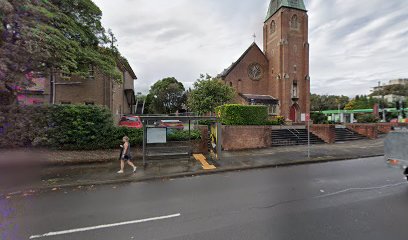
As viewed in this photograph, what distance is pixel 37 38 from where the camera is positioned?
7652 mm

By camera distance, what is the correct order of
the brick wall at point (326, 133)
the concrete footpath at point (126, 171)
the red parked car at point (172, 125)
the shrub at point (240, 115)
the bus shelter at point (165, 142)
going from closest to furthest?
the concrete footpath at point (126, 171)
the bus shelter at point (165, 142)
the red parked car at point (172, 125)
the shrub at point (240, 115)
the brick wall at point (326, 133)

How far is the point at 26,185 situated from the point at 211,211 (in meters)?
6.60

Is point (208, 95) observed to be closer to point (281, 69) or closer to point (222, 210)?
point (281, 69)

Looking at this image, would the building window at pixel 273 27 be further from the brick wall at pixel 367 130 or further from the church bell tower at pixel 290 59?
the brick wall at pixel 367 130

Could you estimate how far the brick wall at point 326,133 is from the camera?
17062 mm

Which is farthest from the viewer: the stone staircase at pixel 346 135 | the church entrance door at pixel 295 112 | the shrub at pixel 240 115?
the church entrance door at pixel 295 112

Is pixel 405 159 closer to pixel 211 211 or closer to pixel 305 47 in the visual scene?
pixel 211 211

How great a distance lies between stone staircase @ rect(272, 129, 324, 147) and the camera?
51.5ft

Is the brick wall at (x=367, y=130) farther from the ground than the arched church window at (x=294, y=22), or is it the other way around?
the arched church window at (x=294, y=22)

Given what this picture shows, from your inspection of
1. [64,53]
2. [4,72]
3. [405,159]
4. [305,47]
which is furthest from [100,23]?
[305,47]

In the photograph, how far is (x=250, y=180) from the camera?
735 cm

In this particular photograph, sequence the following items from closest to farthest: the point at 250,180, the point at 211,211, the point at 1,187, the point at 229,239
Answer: the point at 229,239, the point at 211,211, the point at 1,187, the point at 250,180

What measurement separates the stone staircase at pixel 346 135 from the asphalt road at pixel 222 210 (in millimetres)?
12487

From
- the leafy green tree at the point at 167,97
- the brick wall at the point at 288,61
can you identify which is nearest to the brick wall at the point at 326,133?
the brick wall at the point at 288,61
